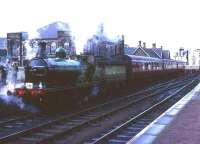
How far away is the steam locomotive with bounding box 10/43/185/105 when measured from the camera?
14273 mm

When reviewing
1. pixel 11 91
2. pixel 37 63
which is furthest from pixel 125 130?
pixel 11 91

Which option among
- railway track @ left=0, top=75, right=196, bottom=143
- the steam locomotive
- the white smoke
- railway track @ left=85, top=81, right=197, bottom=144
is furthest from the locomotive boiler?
railway track @ left=85, top=81, right=197, bottom=144

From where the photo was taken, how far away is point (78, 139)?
32.5 ft

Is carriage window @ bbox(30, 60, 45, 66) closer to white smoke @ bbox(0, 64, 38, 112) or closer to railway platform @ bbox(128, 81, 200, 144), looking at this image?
white smoke @ bbox(0, 64, 38, 112)

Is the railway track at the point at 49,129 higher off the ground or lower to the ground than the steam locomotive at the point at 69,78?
lower

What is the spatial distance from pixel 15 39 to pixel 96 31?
16.5m

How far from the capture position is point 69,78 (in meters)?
16.0

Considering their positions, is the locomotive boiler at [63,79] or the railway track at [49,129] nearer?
the railway track at [49,129]

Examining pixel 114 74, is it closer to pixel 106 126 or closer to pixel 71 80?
pixel 71 80

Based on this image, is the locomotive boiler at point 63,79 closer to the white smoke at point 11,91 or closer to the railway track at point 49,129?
the white smoke at point 11,91

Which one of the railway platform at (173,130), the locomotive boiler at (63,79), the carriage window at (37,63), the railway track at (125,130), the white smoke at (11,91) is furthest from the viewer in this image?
the white smoke at (11,91)

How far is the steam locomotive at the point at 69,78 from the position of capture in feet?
46.8

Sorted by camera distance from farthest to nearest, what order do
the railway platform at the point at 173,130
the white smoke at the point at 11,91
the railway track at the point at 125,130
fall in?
the white smoke at the point at 11,91 → the railway track at the point at 125,130 → the railway platform at the point at 173,130

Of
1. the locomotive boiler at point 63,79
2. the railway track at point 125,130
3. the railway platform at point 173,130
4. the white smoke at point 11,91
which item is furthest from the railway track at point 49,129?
the railway platform at point 173,130
